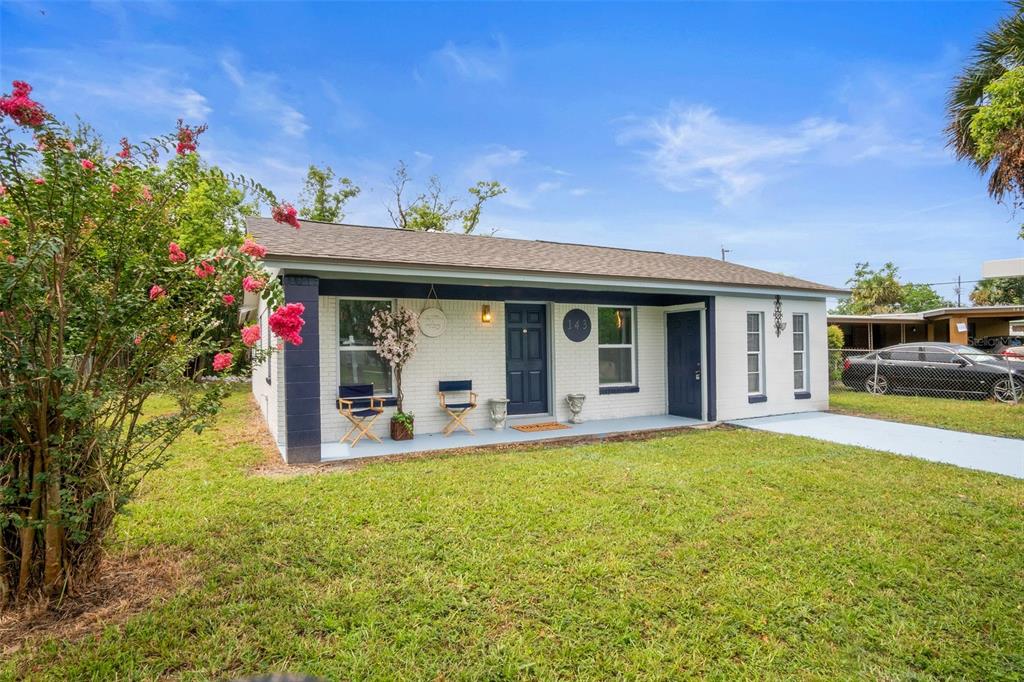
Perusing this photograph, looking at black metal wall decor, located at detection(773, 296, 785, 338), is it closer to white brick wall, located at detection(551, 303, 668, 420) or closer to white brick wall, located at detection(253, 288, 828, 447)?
white brick wall, located at detection(253, 288, 828, 447)

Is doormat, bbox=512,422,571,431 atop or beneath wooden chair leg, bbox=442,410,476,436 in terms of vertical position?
beneath

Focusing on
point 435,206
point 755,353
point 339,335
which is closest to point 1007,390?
point 755,353

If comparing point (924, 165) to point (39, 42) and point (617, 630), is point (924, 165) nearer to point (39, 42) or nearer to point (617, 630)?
point (617, 630)

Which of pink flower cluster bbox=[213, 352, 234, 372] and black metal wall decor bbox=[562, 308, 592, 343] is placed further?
black metal wall decor bbox=[562, 308, 592, 343]

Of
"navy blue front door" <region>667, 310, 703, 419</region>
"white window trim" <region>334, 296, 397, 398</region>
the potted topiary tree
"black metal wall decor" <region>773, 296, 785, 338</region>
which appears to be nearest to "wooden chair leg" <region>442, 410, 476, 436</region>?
the potted topiary tree

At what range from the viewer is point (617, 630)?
2.73 meters

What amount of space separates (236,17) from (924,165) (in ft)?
70.3

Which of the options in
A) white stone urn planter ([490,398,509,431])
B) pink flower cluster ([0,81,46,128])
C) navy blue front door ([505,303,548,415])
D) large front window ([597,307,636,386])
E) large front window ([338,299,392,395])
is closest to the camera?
pink flower cluster ([0,81,46,128])

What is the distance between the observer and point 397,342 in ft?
25.7

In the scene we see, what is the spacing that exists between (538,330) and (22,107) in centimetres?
Result: 763

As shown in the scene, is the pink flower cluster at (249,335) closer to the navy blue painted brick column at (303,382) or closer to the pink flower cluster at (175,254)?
the pink flower cluster at (175,254)

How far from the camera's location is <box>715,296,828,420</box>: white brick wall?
32.1 feet

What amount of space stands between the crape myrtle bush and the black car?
15787 mm

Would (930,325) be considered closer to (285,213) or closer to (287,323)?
(285,213)
